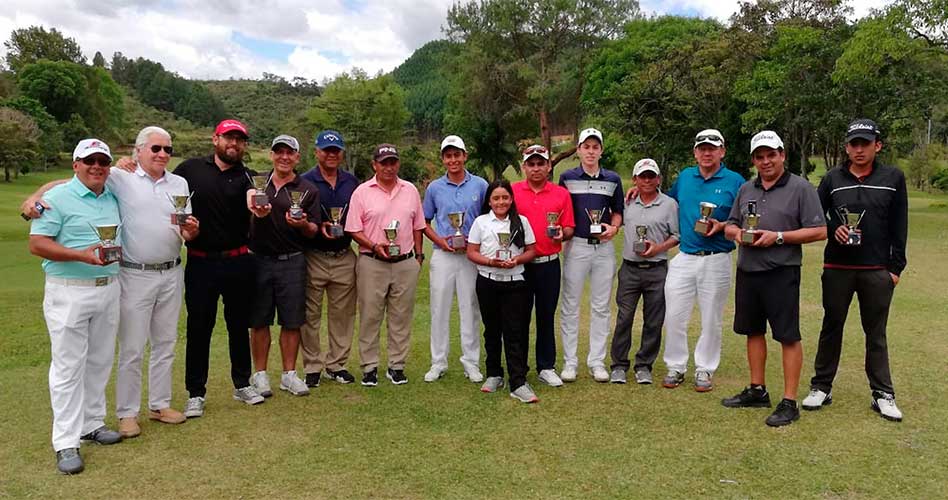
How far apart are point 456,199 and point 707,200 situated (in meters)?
2.27

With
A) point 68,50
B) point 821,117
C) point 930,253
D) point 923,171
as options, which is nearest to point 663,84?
point 821,117

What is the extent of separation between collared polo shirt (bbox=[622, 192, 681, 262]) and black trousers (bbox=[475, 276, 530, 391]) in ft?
3.89

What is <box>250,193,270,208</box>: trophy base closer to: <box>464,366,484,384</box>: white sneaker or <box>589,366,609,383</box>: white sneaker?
<box>464,366,484,384</box>: white sneaker

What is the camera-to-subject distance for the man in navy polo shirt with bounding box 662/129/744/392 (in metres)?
5.85

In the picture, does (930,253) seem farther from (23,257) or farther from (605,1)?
(605,1)

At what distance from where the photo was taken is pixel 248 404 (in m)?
5.70

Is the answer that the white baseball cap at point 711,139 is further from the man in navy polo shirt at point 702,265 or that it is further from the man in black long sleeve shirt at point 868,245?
the man in black long sleeve shirt at point 868,245

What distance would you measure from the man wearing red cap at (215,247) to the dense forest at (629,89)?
75.1ft

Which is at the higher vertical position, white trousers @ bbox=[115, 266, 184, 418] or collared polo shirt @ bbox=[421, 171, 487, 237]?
collared polo shirt @ bbox=[421, 171, 487, 237]

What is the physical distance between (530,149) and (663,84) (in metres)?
24.9

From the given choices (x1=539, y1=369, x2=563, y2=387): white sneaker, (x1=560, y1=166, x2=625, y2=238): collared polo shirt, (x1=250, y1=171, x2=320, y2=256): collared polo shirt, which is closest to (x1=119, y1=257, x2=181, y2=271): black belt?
(x1=250, y1=171, x2=320, y2=256): collared polo shirt

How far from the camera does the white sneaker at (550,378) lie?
6172mm

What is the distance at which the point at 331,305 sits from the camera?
6328 millimetres

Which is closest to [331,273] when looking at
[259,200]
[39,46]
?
[259,200]
